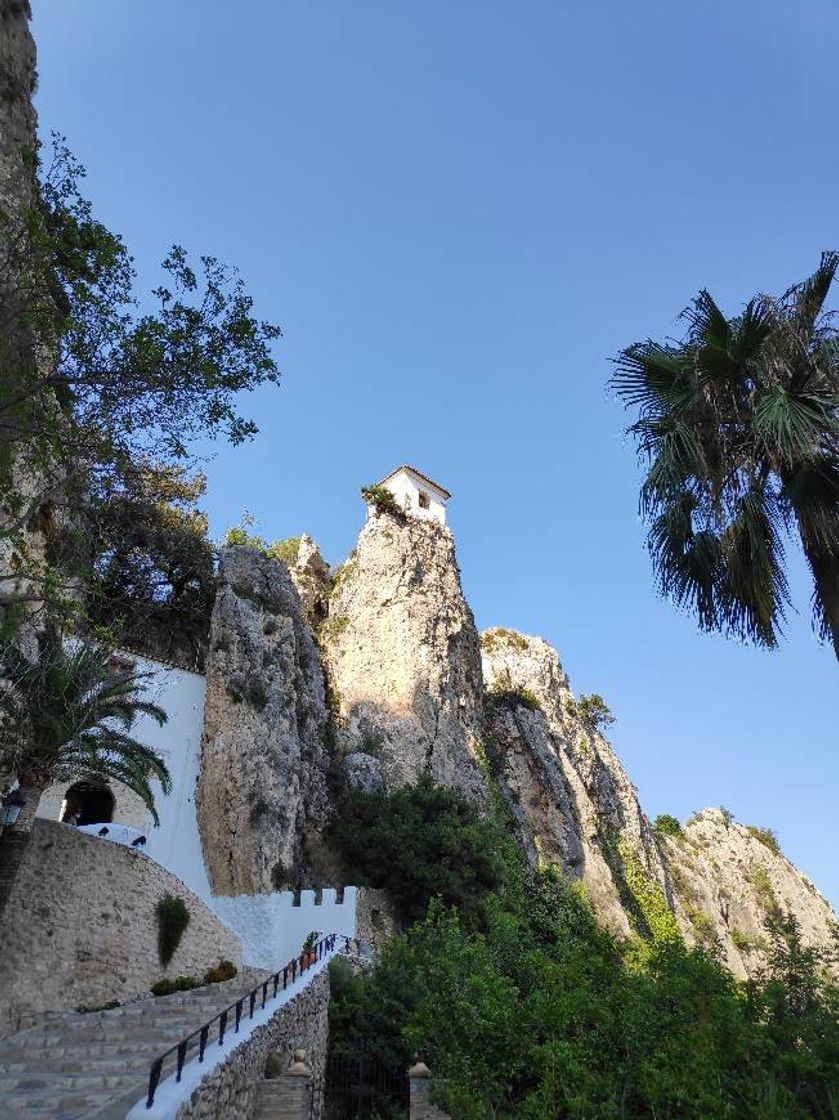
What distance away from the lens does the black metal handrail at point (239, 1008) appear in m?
7.13

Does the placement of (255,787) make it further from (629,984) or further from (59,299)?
(59,299)

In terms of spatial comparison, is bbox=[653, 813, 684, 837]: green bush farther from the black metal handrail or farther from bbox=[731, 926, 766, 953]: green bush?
the black metal handrail

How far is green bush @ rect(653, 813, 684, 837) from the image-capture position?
50362 mm

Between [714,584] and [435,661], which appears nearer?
[714,584]

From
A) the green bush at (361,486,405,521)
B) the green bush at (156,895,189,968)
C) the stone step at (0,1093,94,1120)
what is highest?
the green bush at (361,486,405,521)

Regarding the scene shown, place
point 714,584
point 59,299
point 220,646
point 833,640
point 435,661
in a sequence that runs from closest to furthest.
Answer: point 833,640, point 714,584, point 59,299, point 220,646, point 435,661

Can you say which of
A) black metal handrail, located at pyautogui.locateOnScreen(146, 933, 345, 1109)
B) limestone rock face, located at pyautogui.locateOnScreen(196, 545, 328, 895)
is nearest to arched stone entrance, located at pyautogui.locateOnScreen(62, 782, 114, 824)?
limestone rock face, located at pyautogui.locateOnScreen(196, 545, 328, 895)

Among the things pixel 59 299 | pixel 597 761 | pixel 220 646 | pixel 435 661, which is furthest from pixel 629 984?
pixel 597 761

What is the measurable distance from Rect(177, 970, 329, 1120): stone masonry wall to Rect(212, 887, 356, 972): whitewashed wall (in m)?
3.50

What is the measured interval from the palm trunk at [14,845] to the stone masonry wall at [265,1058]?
4634 millimetres

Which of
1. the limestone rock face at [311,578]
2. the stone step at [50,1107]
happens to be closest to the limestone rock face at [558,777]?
the limestone rock face at [311,578]

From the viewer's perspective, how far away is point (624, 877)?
36.4 m

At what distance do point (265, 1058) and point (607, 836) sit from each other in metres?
28.5

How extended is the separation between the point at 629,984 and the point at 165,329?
41.3ft
